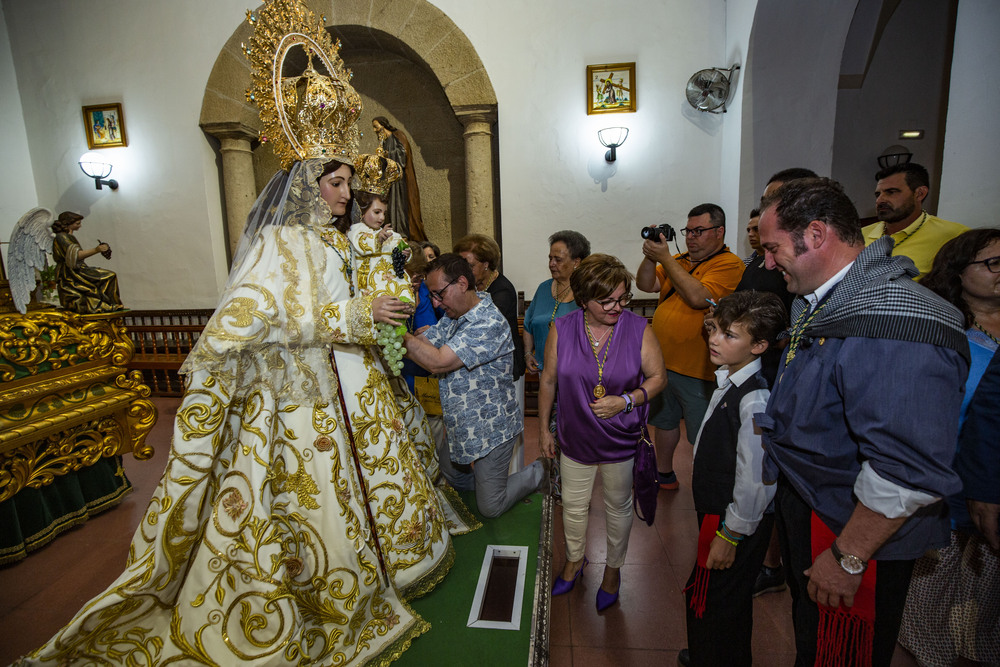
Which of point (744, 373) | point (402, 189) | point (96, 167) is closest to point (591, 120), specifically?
point (402, 189)

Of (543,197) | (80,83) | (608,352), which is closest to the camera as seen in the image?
(608,352)

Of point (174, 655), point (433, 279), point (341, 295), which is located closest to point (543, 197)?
point (433, 279)

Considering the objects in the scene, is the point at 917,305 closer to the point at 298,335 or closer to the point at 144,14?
the point at 298,335

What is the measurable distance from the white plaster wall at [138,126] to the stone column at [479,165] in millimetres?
3123

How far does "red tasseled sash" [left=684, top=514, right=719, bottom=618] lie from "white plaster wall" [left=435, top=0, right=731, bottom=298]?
445 centimetres

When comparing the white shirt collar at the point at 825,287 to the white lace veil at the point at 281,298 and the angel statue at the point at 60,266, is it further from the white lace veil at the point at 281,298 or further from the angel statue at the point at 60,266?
the angel statue at the point at 60,266

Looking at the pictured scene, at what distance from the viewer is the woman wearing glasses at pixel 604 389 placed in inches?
82.0

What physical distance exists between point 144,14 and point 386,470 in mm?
7176

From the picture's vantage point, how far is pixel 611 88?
5.43m

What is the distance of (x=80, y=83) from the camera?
6.32 metres

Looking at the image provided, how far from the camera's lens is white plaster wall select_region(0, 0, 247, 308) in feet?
19.9

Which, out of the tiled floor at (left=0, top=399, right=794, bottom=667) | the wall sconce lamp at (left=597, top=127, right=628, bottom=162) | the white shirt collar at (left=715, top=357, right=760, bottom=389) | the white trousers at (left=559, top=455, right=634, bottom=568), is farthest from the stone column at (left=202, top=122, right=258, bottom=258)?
the white shirt collar at (left=715, top=357, right=760, bottom=389)

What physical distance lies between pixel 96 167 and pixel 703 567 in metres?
8.16

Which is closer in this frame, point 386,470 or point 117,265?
point 386,470
